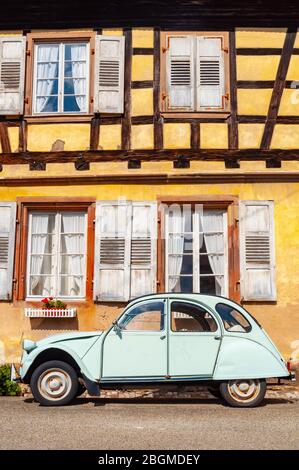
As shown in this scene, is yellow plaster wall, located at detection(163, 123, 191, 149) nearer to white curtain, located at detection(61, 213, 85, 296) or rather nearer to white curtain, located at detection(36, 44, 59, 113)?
white curtain, located at detection(61, 213, 85, 296)

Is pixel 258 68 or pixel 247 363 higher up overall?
pixel 258 68

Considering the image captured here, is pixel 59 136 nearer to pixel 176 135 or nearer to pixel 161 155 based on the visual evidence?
pixel 161 155

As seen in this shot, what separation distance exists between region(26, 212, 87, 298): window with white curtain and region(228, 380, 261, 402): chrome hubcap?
3549mm

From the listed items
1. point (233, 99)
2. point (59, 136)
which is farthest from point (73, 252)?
point (233, 99)

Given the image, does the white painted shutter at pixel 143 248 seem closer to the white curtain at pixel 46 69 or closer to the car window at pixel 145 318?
the car window at pixel 145 318

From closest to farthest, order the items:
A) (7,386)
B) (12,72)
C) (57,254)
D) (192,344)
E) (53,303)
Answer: (192,344) → (7,386) → (53,303) → (57,254) → (12,72)

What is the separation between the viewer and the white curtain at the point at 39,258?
9.60 meters

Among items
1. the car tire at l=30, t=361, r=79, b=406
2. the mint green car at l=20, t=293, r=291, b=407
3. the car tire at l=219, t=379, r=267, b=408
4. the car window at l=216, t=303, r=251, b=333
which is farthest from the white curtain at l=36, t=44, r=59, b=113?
the car tire at l=219, t=379, r=267, b=408

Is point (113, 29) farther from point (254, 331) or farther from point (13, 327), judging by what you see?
point (254, 331)

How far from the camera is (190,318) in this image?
23.2ft

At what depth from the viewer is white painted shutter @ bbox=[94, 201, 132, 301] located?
9312 mm

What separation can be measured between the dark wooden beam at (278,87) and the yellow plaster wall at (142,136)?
6.33 feet

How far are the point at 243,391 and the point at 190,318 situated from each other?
1.09 meters

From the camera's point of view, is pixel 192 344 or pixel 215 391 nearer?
pixel 192 344
